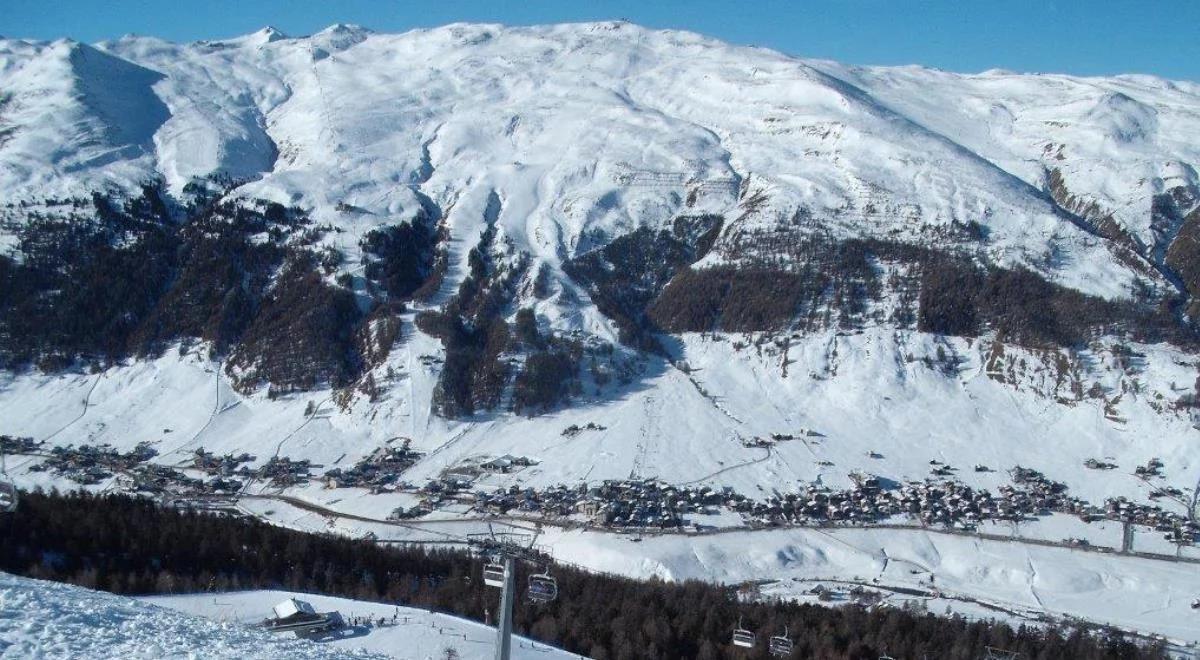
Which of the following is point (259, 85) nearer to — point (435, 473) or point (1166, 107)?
point (435, 473)

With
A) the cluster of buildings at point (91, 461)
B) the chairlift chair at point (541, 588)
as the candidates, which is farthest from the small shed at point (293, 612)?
the cluster of buildings at point (91, 461)

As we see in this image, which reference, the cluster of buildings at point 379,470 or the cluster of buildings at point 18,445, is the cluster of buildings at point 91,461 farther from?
the cluster of buildings at point 379,470

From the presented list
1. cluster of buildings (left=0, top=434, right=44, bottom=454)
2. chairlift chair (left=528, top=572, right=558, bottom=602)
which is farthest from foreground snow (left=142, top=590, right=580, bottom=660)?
cluster of buildings (left=0, top=434, right=44, bottom=454)

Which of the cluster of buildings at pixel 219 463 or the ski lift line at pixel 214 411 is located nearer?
the cluster of buildings at pixel 219 463

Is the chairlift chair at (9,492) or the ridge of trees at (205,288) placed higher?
the ridge of trees at (205,288)

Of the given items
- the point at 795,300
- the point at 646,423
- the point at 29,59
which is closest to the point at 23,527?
the point at 646,423

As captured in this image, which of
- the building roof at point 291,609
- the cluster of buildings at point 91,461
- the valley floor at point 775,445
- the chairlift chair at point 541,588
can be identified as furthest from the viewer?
the cluster of buildings at point 91,461

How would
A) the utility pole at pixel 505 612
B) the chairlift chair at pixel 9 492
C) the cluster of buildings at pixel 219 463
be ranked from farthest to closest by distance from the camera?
1. the cluster of buildings at pixel 219 463
2. the chairlift chair at pixel 9 492
3. the utility pole at pixel 505 612
